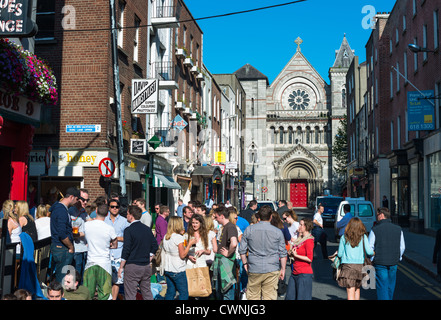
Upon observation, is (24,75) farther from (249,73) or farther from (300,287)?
(249,73)

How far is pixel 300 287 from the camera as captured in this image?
7684 mm

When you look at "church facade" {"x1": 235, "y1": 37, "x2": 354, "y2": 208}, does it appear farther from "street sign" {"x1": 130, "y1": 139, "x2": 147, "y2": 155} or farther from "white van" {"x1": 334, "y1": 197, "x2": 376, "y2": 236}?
"street sign" {"x1": 130, "y1": 139, "x2": 147, "y2": 155}

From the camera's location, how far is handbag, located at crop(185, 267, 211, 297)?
8.52 m

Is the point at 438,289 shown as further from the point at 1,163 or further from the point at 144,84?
the point at 144,84

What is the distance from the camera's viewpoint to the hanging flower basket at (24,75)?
9.91 m

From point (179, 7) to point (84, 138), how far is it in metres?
13.1

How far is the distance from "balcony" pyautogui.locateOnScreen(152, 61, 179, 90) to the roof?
146ft

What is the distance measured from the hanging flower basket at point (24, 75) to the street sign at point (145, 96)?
19.6 ft

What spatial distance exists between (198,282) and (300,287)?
5.93ft

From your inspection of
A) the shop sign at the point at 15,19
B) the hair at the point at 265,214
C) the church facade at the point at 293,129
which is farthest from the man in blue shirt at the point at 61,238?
the church facade at the point at 293,129

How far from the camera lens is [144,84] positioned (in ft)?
60.0

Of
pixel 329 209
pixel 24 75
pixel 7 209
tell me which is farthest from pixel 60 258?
pixel 329 209

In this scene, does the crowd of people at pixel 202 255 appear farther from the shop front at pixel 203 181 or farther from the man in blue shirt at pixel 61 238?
the shop front at pixel 203 181

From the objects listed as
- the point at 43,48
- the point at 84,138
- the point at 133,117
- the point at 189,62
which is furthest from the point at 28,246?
the point at 189,62
